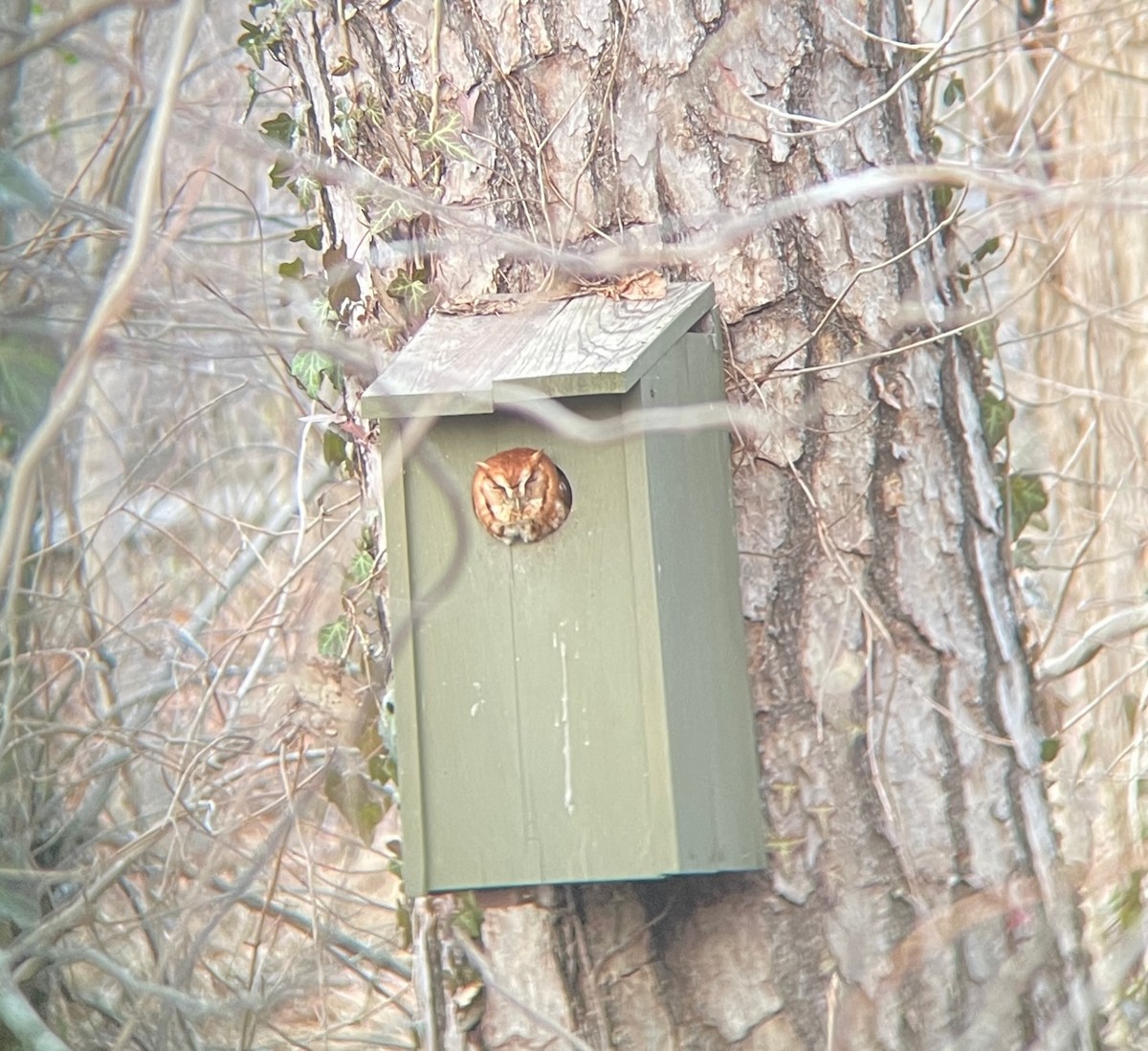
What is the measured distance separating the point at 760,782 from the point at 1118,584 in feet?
7.33

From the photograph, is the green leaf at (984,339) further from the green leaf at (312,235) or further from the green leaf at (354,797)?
the green leaf at (354,797)

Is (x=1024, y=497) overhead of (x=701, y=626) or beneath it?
overhead

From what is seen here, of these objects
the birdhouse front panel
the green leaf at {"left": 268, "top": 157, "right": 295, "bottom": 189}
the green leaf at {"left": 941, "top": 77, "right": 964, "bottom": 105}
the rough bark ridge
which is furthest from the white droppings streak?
the green leaf at {"left": 941, "top": 77, "right": 964, "bottom": 105}

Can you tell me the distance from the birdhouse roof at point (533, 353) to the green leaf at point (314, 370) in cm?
35

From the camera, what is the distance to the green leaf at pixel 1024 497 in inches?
98.1

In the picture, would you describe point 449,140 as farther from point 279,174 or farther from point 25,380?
point 25,380

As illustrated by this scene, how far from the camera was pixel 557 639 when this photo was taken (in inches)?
76.7

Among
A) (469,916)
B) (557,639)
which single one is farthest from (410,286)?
(469,916)

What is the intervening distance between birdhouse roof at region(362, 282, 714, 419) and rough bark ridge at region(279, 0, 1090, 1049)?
0.12m

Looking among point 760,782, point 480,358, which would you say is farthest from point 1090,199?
point 760,782

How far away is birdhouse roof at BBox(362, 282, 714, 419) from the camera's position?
5.99 feet

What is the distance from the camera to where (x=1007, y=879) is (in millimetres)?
2184

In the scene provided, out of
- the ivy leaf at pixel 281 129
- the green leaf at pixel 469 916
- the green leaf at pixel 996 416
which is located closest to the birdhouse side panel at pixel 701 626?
the green leaf at pixel 469 916

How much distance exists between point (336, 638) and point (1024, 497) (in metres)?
1.14
